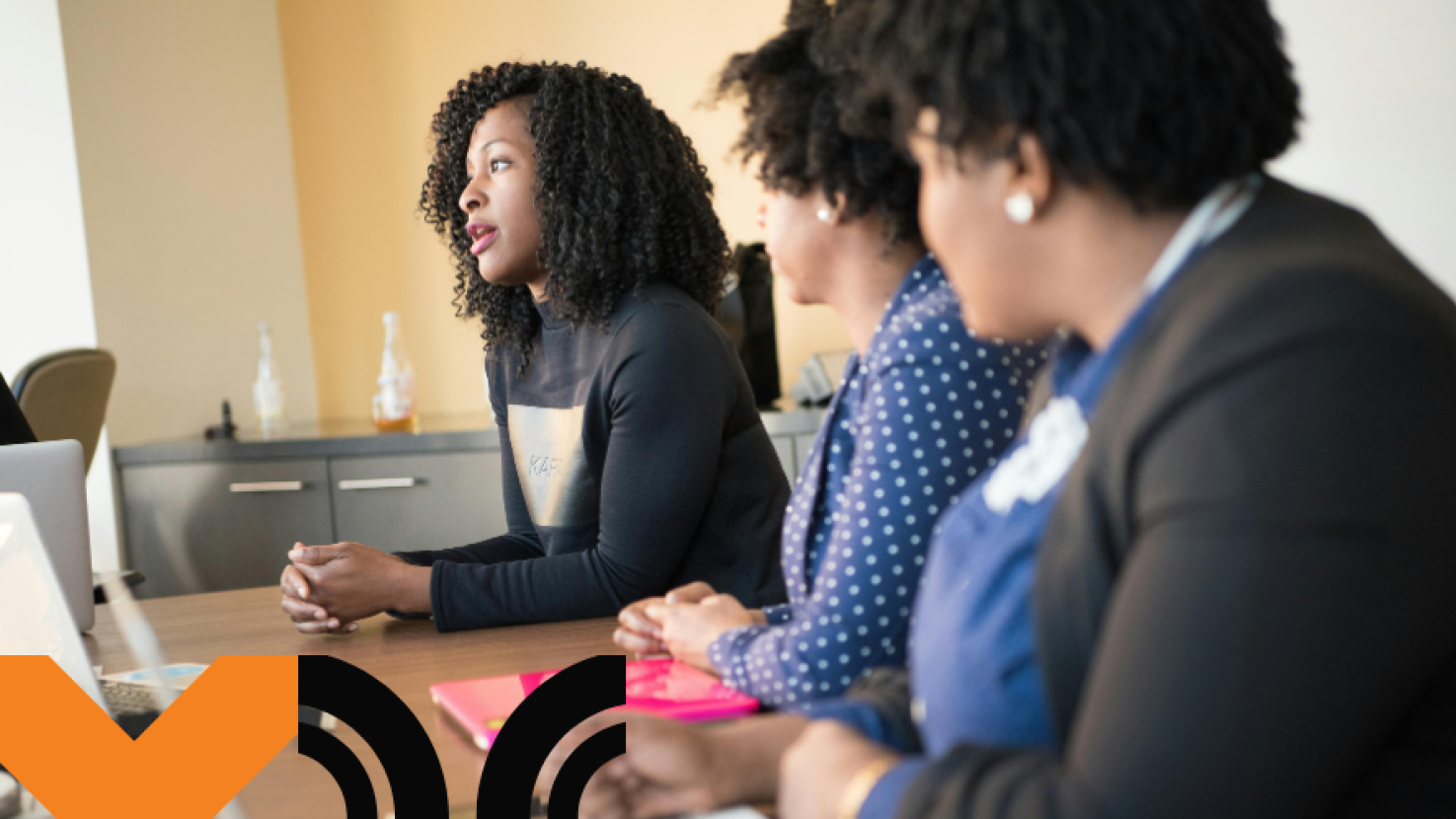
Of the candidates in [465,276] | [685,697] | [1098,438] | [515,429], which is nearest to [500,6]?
[465,276]

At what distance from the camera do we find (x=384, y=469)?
3.13 metres

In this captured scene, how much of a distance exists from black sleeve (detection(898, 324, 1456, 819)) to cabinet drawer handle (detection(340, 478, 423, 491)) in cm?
274

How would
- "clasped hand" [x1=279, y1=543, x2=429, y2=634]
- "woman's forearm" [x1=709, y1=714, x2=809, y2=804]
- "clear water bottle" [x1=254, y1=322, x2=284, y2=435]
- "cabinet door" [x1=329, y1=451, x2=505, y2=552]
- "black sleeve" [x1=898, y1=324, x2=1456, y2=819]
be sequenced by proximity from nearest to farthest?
"black sleeve" [x1=898, y1=324, x2=1456, y2=819]
"woman's forearm" [x1=709, y1=714, x2=809, y2=804]
"clasped hand" [x1=279, y1=543, x2=429, y2=634]
"cabinet door" [x1=329, y1=451, x2=505, y2=552]
"clear water bottle" [x1=254, y1=322, x2=284, y2=435]

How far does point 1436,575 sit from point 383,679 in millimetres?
889

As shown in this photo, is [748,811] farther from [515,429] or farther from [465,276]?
[465,276]

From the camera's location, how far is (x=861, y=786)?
66 cm

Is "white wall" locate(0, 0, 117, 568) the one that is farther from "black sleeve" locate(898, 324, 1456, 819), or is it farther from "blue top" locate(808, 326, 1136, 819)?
"black sleeve" locate(898, 324, 1456, 819)

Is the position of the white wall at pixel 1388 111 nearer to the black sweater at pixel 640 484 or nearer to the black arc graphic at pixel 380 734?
the black sweater at pixel 640 484

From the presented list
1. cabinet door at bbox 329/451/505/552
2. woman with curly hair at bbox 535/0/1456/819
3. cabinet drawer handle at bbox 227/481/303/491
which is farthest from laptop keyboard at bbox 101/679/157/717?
cabinet drawer handle at bbox 227/481/303/491

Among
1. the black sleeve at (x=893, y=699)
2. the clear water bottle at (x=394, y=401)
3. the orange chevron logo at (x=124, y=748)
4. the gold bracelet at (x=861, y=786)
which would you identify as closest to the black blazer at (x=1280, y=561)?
the gold bracelet at (x=861, y=786)

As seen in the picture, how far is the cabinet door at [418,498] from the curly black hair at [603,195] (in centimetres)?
133

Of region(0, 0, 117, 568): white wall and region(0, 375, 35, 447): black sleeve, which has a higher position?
region(0, 0, 117, 568): white wall

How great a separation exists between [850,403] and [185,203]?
3.08 meters

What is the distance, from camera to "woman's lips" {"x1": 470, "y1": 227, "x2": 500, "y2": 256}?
1.68 metres
